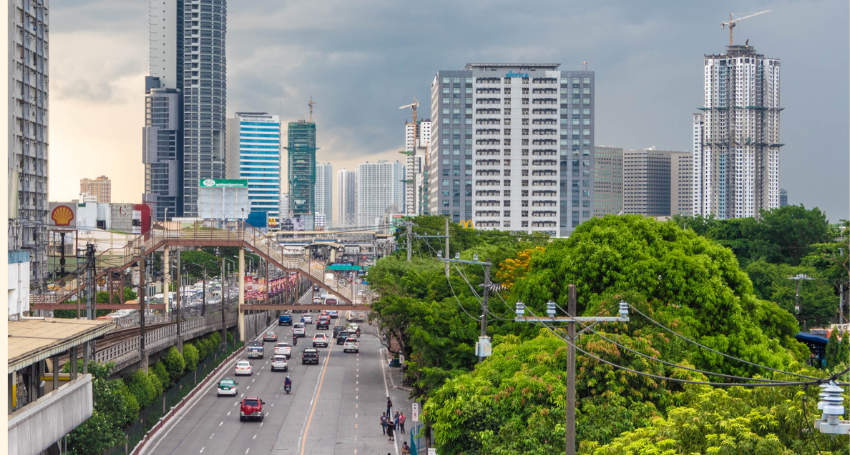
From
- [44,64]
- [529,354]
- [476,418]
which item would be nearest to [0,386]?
[476,418]

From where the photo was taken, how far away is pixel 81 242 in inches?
5349

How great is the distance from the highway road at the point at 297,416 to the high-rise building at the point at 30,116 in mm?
49182

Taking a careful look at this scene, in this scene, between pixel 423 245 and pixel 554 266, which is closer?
pixel 554 266

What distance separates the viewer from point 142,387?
48.6 meters

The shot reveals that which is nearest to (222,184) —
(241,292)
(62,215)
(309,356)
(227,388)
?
(62,215)

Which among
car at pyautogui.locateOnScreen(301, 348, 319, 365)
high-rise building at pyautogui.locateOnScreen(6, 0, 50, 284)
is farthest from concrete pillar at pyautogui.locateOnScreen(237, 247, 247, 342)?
high-rise building at pyautogui.locateOnScreen(6, 0, 50, 284)

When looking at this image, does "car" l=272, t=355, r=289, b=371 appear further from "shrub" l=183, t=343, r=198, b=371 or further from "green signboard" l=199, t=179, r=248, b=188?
"green signboard" l=199, t=179, r=248, b=188

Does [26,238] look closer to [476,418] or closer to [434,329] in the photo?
[434,329]

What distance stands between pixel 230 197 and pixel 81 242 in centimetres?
3565

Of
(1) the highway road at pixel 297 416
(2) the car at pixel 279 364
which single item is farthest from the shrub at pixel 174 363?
(2) the car at pixel 279 364

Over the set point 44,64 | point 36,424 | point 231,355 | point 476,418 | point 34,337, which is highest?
point 44,64

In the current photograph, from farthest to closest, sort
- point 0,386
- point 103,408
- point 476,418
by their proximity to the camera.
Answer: point 103,408 → point 476,418 → point 0,386

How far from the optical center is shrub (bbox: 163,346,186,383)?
58.5 meters

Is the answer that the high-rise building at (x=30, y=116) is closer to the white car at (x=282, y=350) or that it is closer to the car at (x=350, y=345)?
the white car at (x=282, y=350)
